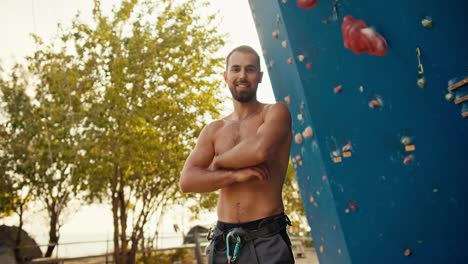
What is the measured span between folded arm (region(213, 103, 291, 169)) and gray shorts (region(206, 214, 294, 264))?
0.22 m

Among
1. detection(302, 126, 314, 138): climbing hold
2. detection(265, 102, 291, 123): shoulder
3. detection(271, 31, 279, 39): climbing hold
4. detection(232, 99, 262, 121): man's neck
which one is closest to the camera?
detection(265, 102, 291, 123): shoulder

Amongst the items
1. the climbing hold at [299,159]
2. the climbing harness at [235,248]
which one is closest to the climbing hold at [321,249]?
the climbing hold at [299,159]

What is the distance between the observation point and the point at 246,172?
1.81m

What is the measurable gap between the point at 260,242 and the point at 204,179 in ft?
0.96

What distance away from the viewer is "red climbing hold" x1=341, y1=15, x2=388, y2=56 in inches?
79.7

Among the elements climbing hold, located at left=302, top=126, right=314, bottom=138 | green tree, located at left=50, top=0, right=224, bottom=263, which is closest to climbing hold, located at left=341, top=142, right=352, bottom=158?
climbing hold, located at left=302, top=126, right=314, bottom=138

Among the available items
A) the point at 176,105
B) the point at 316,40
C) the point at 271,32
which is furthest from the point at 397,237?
the point at 176,105

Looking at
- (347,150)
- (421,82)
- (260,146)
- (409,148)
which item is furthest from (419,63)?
(260,146)

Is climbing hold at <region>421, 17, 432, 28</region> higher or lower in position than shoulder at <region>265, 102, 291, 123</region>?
higher

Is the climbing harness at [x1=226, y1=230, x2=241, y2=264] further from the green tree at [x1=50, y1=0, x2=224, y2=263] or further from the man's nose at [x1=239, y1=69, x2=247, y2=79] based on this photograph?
the green tree at [x1=50, y1=0, x2=224, y2=263]

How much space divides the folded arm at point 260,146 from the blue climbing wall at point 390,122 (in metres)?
0.25

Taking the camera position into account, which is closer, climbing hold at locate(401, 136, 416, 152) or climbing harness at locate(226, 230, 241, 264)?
climbing harness at locate(226, 230, 241, 264)

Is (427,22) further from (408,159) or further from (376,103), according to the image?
(408,159)

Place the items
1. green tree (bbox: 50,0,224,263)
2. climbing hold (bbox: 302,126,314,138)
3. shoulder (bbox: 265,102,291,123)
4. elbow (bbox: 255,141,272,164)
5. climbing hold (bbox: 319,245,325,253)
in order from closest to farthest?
1. elbow (bbox: 255,141,272,164)
2. shoulder (bbox: 265,102,291,123)
3. climbing hold (bbox: 302,126,314,138)
4. climbing hold (bbox: 319,245,325,253)
5. green tree (bbox: 50,0,224,263)
